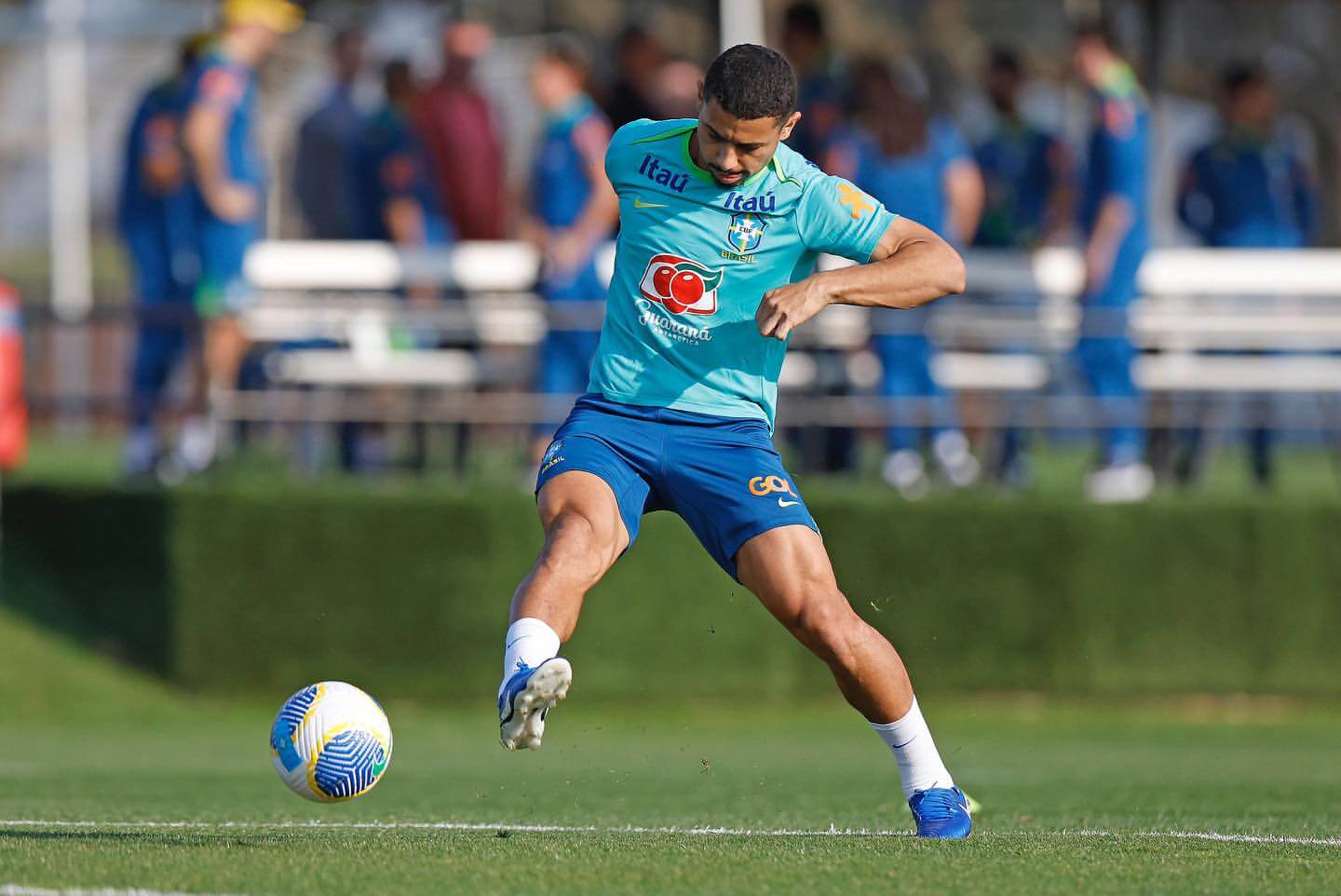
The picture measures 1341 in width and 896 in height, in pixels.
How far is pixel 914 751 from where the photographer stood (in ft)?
24.4

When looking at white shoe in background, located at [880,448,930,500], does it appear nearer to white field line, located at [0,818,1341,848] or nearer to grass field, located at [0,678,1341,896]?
grass field, located at [0,678,1341,896]

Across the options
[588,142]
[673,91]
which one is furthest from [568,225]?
[673,91]

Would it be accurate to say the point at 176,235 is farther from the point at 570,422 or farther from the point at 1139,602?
the point at 570,422

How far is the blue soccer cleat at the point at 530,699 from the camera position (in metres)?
6.32

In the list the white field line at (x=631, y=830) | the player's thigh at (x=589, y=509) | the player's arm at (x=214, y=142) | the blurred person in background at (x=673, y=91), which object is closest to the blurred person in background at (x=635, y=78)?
the blurred person in background at (x=673, y=91)

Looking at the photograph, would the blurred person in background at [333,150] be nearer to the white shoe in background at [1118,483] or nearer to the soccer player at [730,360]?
the white shoe in background at [1118,483]

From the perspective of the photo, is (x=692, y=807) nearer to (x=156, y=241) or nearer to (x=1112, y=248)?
(x=1112, y=248)

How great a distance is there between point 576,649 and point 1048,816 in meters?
5.57

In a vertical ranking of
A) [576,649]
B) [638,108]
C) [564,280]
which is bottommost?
[576,649]

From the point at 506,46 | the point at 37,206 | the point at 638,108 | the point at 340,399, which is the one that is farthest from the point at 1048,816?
the point at 37,206

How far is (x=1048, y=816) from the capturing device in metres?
8.68

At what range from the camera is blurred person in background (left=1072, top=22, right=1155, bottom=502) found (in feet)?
46.1

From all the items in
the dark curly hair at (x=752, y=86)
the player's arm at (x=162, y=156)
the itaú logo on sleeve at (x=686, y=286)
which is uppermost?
the dark curly hair at (x=752, y=86)

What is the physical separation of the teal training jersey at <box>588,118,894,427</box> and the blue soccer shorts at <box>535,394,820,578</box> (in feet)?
0.22
